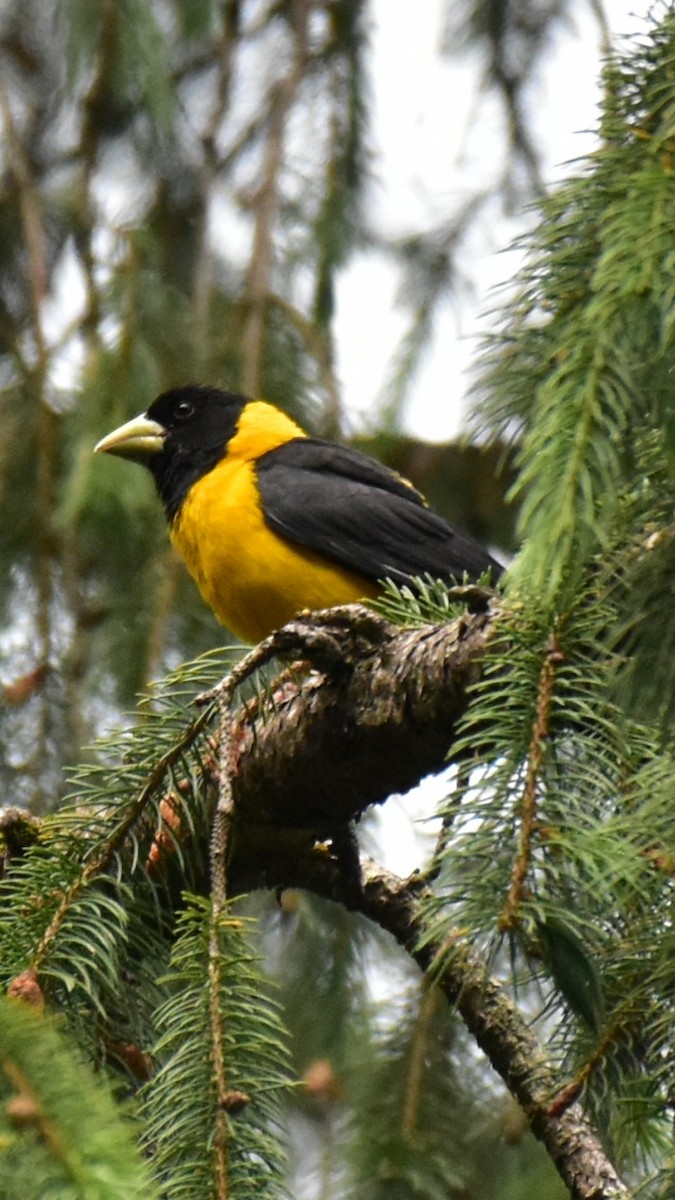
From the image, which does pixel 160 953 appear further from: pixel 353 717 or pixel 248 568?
pixel 248 568

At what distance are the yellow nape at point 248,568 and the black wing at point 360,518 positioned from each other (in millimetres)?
38

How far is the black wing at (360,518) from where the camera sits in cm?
405

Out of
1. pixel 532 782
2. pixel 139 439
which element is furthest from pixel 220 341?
pixel 532 782

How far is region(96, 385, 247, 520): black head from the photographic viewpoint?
14.9 feet

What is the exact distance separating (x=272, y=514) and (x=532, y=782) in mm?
2566

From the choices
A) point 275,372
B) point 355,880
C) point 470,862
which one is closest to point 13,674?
point 275,372

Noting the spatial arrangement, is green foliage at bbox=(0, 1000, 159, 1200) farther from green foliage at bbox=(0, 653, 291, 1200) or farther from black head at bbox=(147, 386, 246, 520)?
black head at bbox=(147, 386, 246, 520)

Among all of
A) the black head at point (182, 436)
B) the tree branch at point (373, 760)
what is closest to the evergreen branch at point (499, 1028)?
the tree branch at point (373, 760)

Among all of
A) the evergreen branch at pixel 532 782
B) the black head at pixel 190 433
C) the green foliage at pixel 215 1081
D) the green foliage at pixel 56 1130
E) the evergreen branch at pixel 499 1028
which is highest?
the black head at pixel 190 433

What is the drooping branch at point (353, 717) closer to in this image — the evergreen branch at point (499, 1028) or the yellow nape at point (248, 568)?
the evergreen branch at point (499, 1028)

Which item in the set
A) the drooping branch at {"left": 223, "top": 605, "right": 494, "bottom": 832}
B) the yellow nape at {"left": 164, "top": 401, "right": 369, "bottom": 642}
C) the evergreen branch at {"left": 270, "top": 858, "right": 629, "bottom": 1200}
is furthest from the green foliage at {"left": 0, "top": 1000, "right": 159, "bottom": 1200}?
the yellow nape at {"left": 164, "top": 401, "right": 369, "bottom": 642}

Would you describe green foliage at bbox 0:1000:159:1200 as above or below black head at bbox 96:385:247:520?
below

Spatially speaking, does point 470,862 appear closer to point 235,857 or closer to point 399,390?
point 235,857

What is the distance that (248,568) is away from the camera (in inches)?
156
